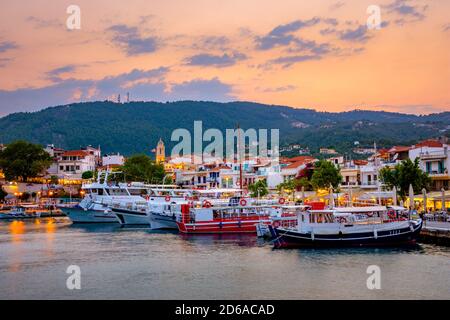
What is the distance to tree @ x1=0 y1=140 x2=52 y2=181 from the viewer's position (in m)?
91.9

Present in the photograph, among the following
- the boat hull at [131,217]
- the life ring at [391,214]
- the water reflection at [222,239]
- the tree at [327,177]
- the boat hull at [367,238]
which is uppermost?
the tree at [327,177]

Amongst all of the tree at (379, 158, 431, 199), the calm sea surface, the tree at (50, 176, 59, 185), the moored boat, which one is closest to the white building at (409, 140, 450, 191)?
the tree at (379, 158, 431, 199)

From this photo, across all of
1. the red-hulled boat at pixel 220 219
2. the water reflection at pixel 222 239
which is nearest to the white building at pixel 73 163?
the red-hulled boat at pixel 220 219

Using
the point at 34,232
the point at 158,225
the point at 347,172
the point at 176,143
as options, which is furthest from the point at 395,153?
the point at 176,143

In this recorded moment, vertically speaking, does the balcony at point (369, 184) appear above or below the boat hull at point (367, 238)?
above

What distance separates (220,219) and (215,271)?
58.1 ft

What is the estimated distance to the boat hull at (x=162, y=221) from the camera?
49.2 meters

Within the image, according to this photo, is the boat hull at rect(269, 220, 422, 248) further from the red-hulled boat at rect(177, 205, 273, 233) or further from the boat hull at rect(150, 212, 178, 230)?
the boat hull at rect(150, 212, 178, 230)

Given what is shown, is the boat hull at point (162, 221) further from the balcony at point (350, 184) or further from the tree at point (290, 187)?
the balcony at point (350, 184)

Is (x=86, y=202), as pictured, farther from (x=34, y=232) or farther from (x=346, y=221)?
(x=346, y=221)

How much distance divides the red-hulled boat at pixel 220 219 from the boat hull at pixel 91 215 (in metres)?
15.9

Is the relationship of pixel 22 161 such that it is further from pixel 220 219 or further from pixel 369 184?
pixel 369 184

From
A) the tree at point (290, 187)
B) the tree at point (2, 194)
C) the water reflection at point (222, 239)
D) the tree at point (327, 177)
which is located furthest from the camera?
the tree at point (2, 194)
